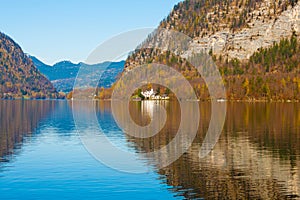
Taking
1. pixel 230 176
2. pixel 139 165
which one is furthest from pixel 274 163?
pixel 139 165

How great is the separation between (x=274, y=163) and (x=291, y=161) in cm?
Answer: 188

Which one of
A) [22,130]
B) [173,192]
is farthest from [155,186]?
[22,130]

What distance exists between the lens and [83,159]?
40.9m

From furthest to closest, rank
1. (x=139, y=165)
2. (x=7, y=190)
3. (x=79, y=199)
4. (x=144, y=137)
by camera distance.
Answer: (x=144, y=137)
(x=139, y=165)
(x=7, y=190)
(x=79, y=199)

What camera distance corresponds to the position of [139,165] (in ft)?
124

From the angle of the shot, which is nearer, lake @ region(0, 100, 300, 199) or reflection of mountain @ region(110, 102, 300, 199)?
lake @ region(0, 100, 300, 199)

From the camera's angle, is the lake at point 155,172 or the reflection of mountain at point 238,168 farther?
the reflection of mountain at point 238,168

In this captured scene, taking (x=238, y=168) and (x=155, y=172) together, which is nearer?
(x=155, y=172)

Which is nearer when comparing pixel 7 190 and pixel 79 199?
pixel 79 199

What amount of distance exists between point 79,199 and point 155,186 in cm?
569

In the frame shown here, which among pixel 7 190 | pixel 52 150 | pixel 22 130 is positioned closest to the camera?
pixel 7 190

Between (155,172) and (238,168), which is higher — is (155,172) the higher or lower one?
the lower one

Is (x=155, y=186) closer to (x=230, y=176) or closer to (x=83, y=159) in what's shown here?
(x=230, y=176)

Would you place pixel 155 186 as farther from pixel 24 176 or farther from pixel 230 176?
pixel 24 176
